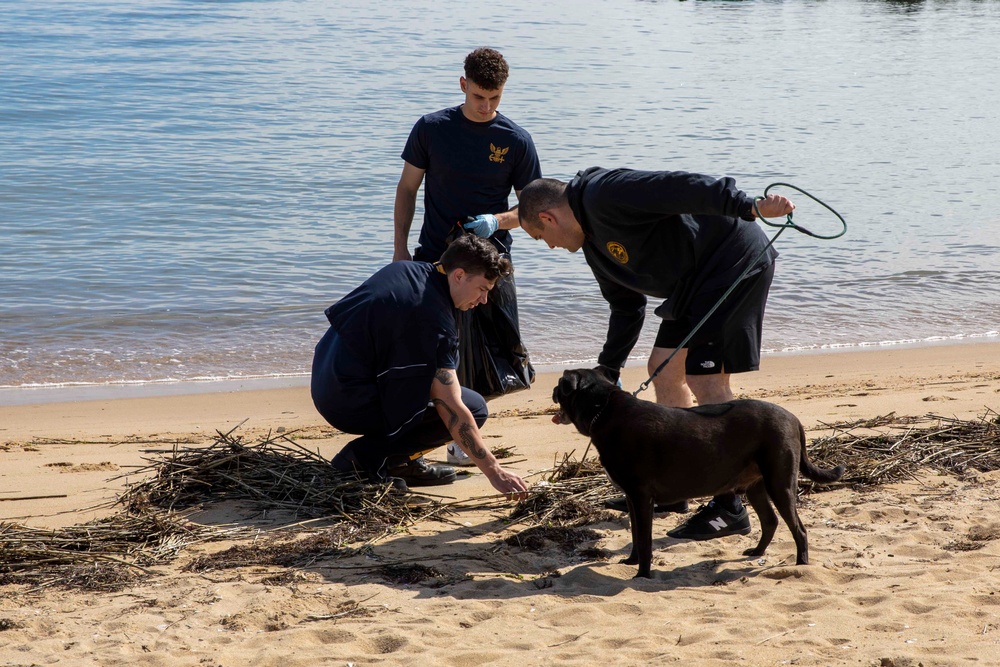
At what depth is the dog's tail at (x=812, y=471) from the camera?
4.03m

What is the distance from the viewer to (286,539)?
14.2 feet

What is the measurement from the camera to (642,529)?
12.7ft

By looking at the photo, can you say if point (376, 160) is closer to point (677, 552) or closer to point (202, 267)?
point (202, 267)

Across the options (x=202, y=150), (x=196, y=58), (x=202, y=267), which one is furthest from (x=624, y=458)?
(x=196, y=58)

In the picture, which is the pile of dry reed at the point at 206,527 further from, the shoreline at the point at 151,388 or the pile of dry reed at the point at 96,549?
→ the shoreline at the point at 151,388

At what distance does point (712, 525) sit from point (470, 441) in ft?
A: 3.86

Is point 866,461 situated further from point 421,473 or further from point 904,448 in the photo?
point 421,473

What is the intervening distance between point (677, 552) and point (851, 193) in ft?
40.7

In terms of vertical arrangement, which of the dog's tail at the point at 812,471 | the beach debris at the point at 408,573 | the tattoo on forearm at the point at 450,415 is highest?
the tattoo on forearm at the point at 450,415

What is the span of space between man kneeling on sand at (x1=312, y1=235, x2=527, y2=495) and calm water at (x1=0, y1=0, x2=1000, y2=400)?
386 centimetres

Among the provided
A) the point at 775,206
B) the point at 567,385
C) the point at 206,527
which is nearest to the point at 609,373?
the point at 567,385

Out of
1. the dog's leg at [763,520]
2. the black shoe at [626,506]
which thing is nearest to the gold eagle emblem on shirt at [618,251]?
the dog's leg at [763,520]

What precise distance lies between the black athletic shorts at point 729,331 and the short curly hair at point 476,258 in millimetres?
894

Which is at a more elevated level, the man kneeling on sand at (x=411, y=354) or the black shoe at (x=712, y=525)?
the man kneeling on sand at (x=411, y=354)
